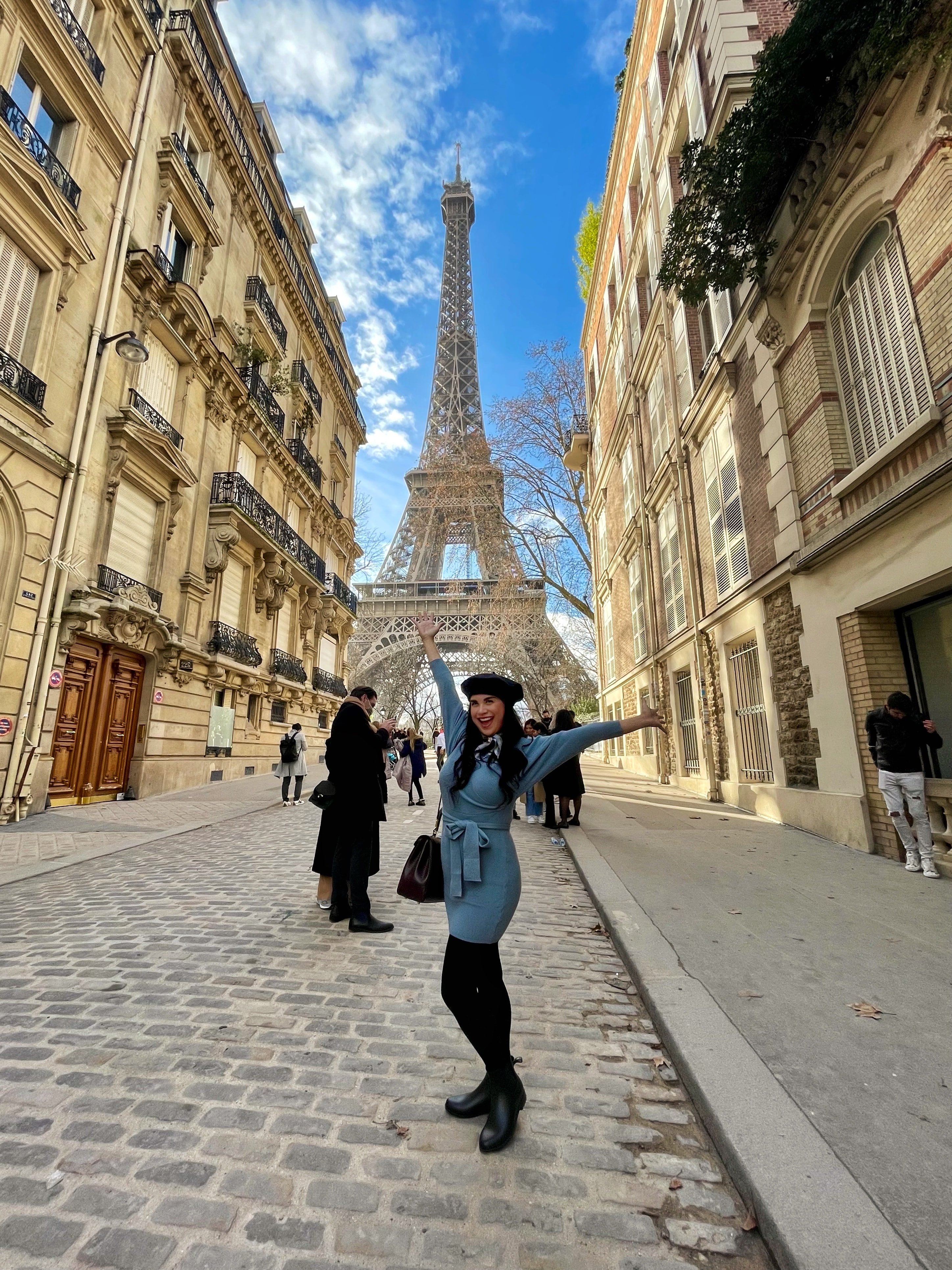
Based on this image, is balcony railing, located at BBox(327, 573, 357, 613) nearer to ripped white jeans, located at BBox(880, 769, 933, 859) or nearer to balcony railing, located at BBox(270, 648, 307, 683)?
balcony railing, located at BBox(270, 648, 307, 683)

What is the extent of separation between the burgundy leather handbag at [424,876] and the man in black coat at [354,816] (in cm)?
227

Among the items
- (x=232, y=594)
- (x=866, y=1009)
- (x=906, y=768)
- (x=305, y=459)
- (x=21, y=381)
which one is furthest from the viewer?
(x=305, y=459)

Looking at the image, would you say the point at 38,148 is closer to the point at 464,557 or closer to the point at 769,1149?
the point at 769,1149

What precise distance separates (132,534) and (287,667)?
27.1ft

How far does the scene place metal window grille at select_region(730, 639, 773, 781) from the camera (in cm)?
979

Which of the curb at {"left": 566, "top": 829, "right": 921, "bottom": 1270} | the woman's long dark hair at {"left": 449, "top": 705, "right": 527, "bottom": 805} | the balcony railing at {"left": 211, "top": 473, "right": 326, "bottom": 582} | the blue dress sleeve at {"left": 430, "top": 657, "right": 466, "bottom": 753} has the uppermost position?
the balcony railing at {"left": 211, "top": 473, "right": 326, "bottom": 582}

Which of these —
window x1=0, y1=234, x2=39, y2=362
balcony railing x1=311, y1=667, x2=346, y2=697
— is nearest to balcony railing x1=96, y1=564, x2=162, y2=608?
window x1=0, y1=234, x2=39, y2=362

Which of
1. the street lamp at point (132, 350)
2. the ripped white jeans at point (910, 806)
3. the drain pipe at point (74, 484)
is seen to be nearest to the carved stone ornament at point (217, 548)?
the drain pipe at point (74, 484)

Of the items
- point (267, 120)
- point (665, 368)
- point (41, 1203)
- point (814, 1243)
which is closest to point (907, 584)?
point (814, 1243)

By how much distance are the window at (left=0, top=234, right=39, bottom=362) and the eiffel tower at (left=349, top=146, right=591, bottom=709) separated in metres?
14.8

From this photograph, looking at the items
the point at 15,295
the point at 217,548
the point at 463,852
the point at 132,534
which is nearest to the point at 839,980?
the point at 463,852

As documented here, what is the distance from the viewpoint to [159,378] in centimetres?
1372

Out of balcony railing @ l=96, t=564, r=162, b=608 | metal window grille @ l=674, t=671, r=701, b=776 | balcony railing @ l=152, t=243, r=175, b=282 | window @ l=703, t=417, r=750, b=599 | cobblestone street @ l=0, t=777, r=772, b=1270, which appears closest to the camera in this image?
cobblestone street @ l=0, t=777, r=772, b=1270

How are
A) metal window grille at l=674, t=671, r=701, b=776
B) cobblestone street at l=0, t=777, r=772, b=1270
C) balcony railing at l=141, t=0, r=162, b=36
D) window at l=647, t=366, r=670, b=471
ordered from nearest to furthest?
cobblestone street at l=0, t=777, r=772, b=1270 → balcony railing at l=141, t=0, r=162, b=36 → metal window grille at l=674, t=671, r=701, b=776 → window at l=647, t=366, r=670, b=471
